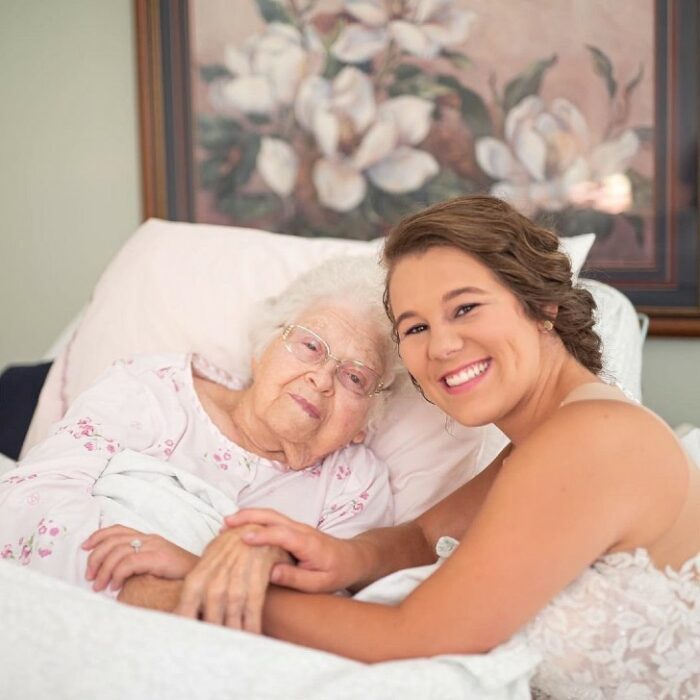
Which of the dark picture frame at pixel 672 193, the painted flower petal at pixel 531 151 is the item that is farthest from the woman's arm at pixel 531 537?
the painted flower petal at pixel 531 151

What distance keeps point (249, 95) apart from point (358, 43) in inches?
13.9

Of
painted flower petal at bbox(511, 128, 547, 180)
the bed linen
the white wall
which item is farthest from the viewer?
the white wall

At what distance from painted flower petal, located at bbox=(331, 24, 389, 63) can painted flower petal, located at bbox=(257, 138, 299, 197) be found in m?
0.29

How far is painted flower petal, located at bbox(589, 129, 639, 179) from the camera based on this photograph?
96.1 inches

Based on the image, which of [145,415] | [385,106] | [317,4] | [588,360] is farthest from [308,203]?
[588,360]

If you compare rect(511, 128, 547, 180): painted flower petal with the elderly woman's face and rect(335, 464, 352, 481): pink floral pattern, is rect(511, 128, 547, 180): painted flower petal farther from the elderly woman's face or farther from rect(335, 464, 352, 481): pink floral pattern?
rect(335, 464, 352, 481): pink floral pattern

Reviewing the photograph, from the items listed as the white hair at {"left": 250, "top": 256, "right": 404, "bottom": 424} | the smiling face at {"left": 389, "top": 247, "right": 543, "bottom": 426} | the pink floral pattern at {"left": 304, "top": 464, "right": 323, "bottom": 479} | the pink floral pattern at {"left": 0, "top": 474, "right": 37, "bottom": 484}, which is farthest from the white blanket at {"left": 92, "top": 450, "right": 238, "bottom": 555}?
the smiling face at {"left": 389, "top": 247, "right": 543, "bottom": 426}

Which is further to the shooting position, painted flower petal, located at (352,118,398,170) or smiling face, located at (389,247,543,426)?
painted flower petal, located at (352,118,398,170)

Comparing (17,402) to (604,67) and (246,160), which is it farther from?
(604,67)

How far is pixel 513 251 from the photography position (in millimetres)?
1382

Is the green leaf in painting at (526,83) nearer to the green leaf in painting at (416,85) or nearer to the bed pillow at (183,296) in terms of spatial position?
the green leaf in painting at (416,85)

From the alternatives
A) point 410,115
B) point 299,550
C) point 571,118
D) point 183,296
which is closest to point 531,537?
point 299,550

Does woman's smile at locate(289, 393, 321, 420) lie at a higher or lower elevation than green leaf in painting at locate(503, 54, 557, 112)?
lower

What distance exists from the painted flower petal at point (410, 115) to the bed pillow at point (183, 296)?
1.66 feet
